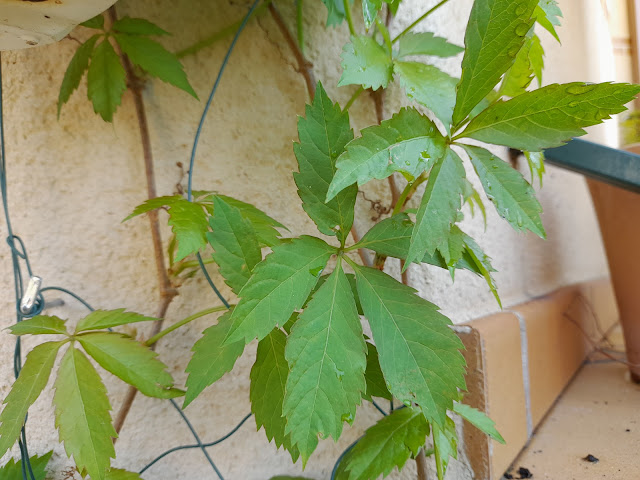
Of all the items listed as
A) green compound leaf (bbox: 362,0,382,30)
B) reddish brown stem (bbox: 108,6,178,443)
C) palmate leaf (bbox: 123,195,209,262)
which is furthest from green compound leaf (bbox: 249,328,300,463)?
green compound leaf (bbox: 362,0,382,30)

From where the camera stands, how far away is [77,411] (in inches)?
19.6

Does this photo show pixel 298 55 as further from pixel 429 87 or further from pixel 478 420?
pixel 478 420

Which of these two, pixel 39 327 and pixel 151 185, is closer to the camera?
pixel 39 327

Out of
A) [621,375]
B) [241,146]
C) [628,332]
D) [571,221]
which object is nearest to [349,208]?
[241,146]

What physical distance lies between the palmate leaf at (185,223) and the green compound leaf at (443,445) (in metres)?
0.35

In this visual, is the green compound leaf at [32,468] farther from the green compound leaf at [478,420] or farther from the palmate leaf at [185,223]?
the green compound leaf at [478,420]

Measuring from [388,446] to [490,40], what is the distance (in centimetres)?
45

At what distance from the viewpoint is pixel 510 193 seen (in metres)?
0.44

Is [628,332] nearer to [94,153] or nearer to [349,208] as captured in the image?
[349,208]

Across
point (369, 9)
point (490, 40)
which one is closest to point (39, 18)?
point (369, 9)

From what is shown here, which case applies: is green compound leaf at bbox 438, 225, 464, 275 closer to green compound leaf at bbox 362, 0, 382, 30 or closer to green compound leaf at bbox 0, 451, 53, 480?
green compound leaf at bbox 362, 0, 382, 30

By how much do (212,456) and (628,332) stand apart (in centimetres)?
91

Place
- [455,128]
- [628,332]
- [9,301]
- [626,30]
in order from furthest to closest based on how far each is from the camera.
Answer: [626,30], [628,332], [9,301], [455,128]

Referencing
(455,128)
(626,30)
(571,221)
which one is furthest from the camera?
(626,30)
